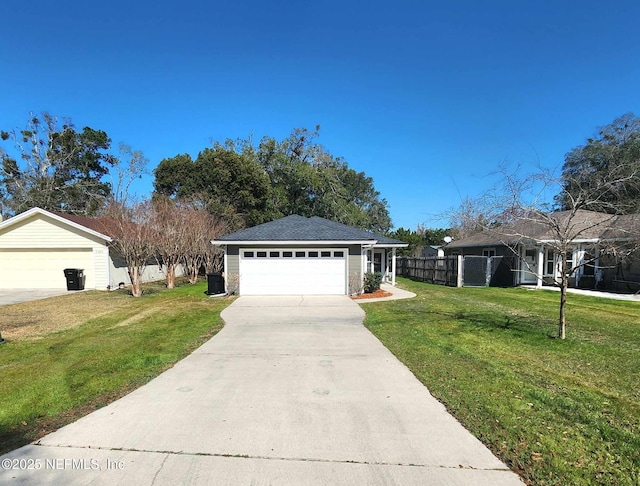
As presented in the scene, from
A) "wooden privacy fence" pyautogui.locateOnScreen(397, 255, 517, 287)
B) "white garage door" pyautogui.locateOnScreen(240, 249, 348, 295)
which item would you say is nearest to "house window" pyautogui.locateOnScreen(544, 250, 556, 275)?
"wooden privacy fence" pyautogui.locateOnScreen(397, 255, 517, 287)

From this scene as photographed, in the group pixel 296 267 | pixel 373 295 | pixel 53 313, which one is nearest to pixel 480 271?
pixel 373 295

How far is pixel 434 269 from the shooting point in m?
22.3

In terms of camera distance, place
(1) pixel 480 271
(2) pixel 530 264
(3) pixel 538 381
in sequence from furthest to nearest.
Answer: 1. (1) pixel 480 271
2. (2) pixel 530 264
3. (3) pixel 538 381

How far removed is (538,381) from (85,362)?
6.86 m

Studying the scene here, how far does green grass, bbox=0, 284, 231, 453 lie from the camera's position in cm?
398

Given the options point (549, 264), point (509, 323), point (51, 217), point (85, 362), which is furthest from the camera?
point (549, 264)

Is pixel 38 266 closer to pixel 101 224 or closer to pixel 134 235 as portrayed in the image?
pixel 101 224

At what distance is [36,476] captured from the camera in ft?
9.24

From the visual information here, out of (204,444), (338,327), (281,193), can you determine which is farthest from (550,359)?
(281,193)

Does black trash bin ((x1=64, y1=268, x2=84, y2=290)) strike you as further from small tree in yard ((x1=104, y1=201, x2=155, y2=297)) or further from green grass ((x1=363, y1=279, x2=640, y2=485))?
green grass ((x1=363, y1=279, x2=640, y2=485))

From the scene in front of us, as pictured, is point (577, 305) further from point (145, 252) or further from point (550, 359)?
point (145, 252)

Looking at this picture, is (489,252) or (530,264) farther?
(489,252)

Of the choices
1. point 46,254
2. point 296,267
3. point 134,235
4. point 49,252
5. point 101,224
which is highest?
point 101,224

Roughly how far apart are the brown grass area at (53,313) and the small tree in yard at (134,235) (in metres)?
1.16
